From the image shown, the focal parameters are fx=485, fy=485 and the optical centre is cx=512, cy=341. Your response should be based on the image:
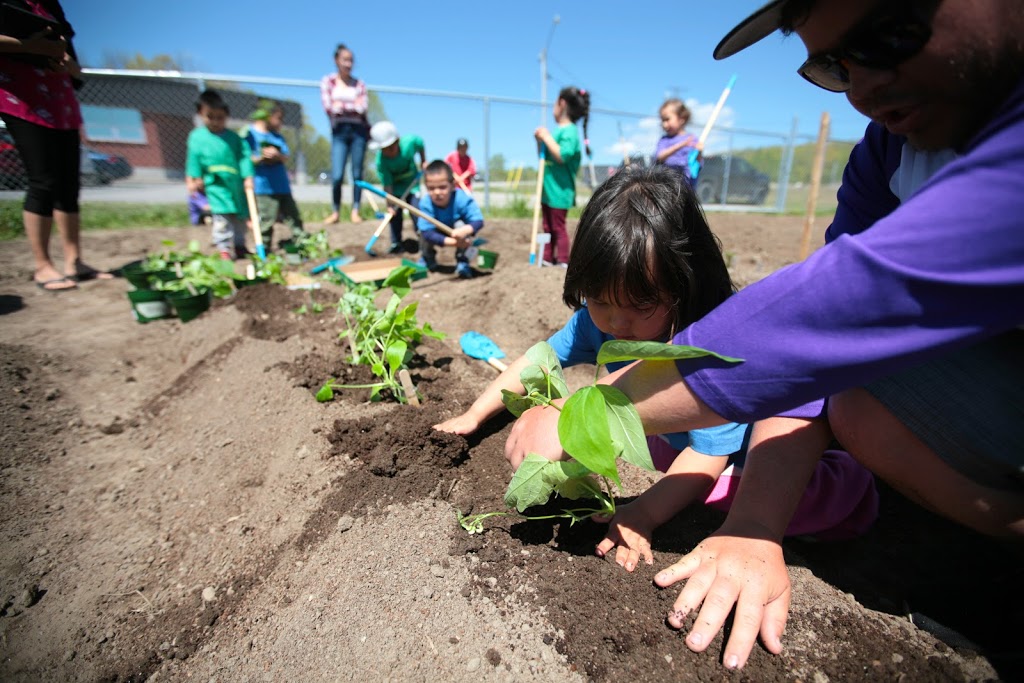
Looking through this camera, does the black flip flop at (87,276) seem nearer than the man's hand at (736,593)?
No

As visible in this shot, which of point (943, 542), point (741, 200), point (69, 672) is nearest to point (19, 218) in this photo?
point (69, 672)

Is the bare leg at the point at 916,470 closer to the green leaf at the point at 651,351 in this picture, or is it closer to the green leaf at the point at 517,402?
the green leaf at the point at 651,351

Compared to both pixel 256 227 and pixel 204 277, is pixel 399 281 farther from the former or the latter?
pixel 256 227

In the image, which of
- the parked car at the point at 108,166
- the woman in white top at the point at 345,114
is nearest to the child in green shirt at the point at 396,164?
the woman in white top at the point at 345,114

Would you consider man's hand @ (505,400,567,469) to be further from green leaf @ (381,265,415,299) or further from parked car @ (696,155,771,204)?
parked car @ (696,155,771,204)

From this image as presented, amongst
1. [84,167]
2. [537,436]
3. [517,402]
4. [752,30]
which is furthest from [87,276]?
[84,167]

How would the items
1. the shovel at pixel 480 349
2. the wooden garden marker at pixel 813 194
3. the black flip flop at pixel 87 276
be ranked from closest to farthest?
1. the shovel at pixel 480 349
2. the black flip flop at pixel 87 276
3. the wooden garden marker at pixel 813 194

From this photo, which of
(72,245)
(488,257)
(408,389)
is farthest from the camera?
(488,257)

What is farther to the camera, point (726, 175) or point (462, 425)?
point (726, 175)

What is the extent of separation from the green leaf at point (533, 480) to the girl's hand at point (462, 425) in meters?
0.58

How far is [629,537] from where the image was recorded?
1.22 m

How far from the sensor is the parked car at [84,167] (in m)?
6.21

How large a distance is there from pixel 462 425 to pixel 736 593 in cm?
91

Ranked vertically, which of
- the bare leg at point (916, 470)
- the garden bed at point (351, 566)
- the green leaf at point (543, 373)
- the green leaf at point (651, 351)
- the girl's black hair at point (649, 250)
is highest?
the girl's black hair at point (649, 250)
